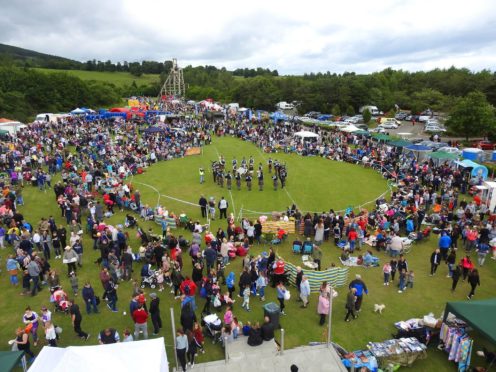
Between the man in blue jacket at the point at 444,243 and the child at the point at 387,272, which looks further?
the man in blue jacket at the point at 444,243

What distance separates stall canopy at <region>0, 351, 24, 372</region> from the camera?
736cm

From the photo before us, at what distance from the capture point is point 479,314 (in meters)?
8.81

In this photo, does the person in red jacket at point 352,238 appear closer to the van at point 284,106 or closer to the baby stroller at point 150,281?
the baby stroller at point 150,281

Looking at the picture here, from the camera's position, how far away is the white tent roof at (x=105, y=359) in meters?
6.89

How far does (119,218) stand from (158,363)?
13.0 m

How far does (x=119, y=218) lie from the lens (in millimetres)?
18969

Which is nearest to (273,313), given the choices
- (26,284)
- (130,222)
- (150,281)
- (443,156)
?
(150,281)

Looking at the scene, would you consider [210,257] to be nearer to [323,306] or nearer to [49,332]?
[323,306]

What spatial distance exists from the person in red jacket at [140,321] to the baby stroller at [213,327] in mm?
1627

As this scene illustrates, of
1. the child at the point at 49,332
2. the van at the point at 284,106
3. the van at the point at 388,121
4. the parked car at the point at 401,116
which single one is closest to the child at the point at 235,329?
the child at the point at 49,332

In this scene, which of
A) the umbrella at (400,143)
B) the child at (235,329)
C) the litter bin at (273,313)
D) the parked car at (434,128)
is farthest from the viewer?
the parked car at (434,128)

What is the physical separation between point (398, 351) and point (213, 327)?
4866mm

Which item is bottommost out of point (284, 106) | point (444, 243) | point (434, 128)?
point (444, 243)

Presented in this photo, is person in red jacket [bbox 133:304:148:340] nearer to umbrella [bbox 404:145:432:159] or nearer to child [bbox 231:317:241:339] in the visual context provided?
child [bbox 231:317:241:339]
